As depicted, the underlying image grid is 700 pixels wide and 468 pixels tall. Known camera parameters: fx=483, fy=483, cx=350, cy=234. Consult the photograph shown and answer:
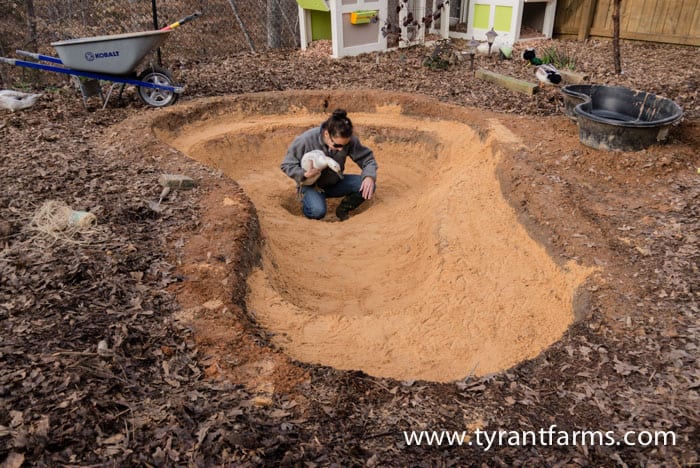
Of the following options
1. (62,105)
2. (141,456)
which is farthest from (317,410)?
(62,105)

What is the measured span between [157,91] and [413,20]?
5597 millimetres

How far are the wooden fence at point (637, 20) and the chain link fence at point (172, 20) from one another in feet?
20.3

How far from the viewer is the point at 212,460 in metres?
2.01

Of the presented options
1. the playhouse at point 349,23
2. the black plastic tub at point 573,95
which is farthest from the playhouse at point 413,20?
the black plastic tub at point 573,95

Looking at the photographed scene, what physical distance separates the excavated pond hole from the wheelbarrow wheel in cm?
60

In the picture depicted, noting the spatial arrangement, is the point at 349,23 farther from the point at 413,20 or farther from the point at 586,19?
the point at 586,19

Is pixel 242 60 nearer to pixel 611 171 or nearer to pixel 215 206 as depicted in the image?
pixel 215 206

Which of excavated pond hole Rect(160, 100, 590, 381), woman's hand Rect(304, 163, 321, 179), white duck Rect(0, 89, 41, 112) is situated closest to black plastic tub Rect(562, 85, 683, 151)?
excavated pond hole Rect(160, 100, 590, 381)

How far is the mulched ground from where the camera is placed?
2.12 m

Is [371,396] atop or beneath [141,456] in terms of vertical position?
beneath

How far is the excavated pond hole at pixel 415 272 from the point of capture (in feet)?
10.8

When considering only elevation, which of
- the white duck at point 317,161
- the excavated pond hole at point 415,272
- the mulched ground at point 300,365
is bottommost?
the excavated pond hole at point 415,272

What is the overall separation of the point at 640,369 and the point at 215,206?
11.0 feet

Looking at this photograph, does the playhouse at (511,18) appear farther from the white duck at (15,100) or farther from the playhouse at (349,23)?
the white duck at (15,100)
